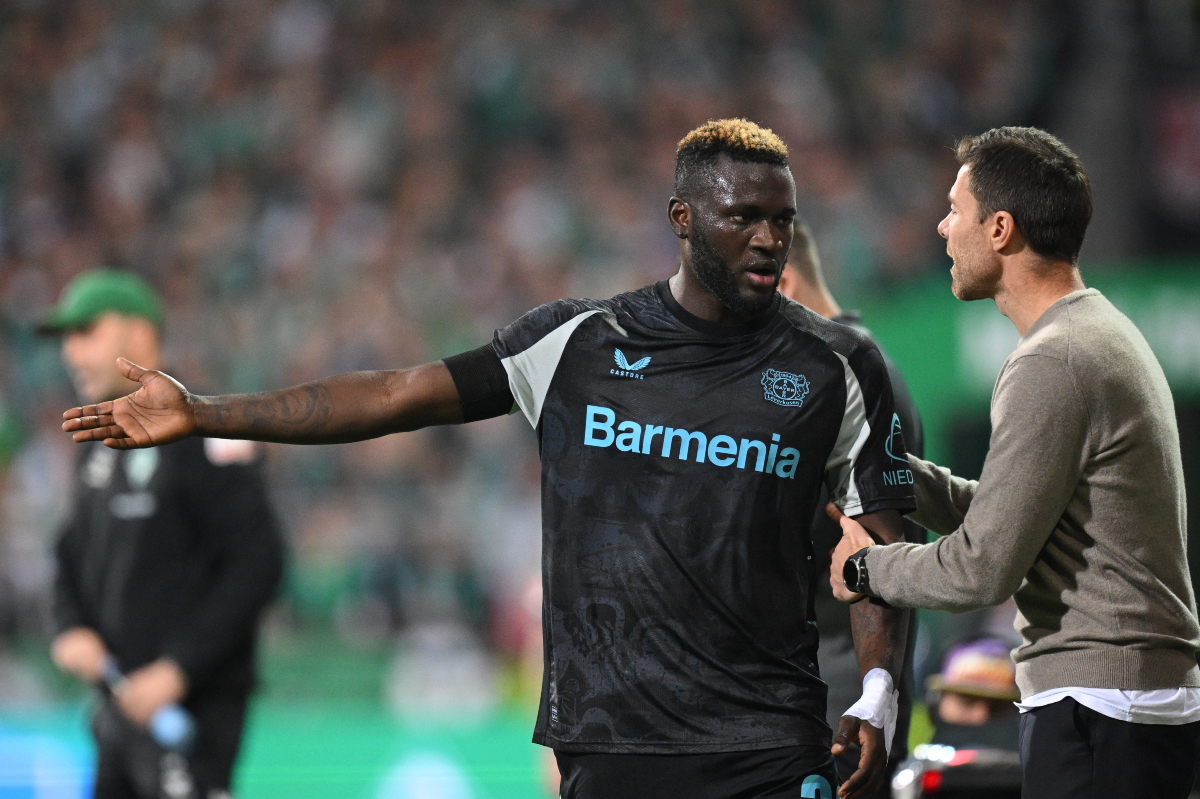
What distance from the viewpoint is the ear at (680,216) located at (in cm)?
319

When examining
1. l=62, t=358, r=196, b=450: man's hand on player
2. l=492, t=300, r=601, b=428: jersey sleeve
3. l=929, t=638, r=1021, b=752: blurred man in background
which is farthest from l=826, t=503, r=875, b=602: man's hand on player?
l=62, t=358, r=196, b=450: man's hand on player

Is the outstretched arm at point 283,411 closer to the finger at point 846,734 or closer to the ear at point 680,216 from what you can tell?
the ear at point 680,216

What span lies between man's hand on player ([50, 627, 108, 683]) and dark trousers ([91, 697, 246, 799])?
0.54 ft

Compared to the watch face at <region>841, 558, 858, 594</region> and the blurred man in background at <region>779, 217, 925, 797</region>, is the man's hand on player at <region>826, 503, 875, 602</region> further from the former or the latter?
the blurred man in background at <region>779, 217, 925, 797</region>

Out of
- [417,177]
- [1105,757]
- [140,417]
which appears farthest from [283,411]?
[417,177]

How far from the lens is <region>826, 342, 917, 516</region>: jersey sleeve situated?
10.2 ft

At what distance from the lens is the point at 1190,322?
8.58m

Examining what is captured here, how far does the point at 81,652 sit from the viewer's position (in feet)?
16.8

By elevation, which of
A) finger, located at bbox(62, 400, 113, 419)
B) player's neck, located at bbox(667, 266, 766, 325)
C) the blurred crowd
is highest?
the blurred crowd

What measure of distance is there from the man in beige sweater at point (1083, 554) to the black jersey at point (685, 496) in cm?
24

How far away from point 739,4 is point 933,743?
42.5ft

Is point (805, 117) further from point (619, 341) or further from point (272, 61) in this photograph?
point (619, 341)

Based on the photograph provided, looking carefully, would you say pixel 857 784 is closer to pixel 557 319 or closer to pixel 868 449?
pixel 868 449

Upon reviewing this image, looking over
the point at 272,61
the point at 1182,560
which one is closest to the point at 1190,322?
the point at 1182,560
